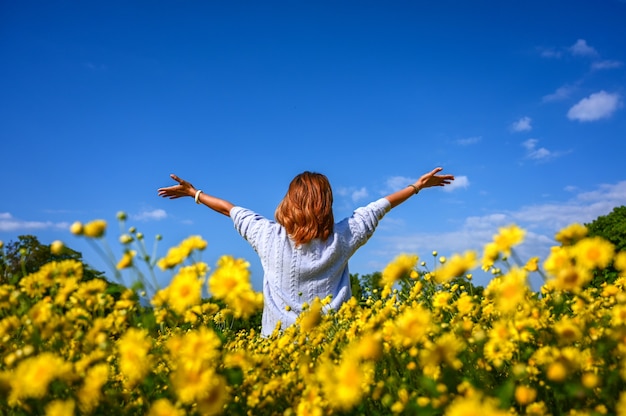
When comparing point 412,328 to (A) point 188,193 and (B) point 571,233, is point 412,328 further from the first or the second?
(A) point 188,193

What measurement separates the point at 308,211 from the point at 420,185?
1.29 meters

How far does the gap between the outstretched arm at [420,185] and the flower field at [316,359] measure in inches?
84.6

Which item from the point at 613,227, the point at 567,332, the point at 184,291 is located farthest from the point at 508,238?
the point at 613,227

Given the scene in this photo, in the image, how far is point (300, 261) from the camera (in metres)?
4.07

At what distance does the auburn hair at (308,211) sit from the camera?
13.2 feet

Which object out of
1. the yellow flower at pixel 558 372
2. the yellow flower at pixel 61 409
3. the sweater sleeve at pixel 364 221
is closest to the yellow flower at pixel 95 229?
the yellow flower at pixel 61 409

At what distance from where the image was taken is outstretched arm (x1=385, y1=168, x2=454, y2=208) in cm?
462

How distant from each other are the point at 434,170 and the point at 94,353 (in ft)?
11.6

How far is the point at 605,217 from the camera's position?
344 inches

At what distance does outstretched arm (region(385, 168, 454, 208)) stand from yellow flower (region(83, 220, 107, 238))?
9.03 ft

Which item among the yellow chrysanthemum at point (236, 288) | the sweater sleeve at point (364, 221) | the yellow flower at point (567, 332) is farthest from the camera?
the sweater sleeve at point (364, 221)

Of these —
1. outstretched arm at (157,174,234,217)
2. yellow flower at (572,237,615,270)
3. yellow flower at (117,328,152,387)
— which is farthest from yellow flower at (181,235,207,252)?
outstretched arm at (157,174,234,217)

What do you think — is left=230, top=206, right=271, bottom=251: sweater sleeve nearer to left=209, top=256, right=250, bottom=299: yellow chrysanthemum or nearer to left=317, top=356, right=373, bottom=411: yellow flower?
left=209, top=256, right=250, bottom=299: yellow chrysanthemum

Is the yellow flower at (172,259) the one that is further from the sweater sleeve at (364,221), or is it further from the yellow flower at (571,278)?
the sweater sleeve at (364,221)
